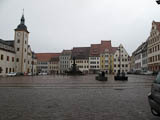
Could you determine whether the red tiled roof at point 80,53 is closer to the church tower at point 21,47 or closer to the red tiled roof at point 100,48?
the red tiled roof at point 100,48

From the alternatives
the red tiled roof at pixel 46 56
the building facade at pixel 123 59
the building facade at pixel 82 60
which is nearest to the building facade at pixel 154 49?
the building facade at pixel 123 59

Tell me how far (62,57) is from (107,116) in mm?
96324

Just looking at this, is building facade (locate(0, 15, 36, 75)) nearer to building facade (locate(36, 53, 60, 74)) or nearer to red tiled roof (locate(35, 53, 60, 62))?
building facade (locate(36, 53, 60, 74))

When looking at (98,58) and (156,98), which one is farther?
(98,58)

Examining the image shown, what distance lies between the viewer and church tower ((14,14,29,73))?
63.4m

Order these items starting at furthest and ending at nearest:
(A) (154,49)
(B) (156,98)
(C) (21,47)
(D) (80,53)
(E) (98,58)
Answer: (D) (80,53), (E) (98,58), (C) (21,47), (A) (154,49), (B) (156,98)

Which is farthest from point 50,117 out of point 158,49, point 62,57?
point 62,57

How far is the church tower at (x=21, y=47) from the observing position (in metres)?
63.4

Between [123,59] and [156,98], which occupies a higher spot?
[123,59]

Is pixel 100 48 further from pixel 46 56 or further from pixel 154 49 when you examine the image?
pixel 46 56

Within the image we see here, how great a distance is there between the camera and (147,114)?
17.7ft

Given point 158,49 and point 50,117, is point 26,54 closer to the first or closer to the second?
point 158,49

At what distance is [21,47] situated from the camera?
211 ft

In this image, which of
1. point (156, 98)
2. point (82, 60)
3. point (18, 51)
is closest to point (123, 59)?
point (82, 60)
